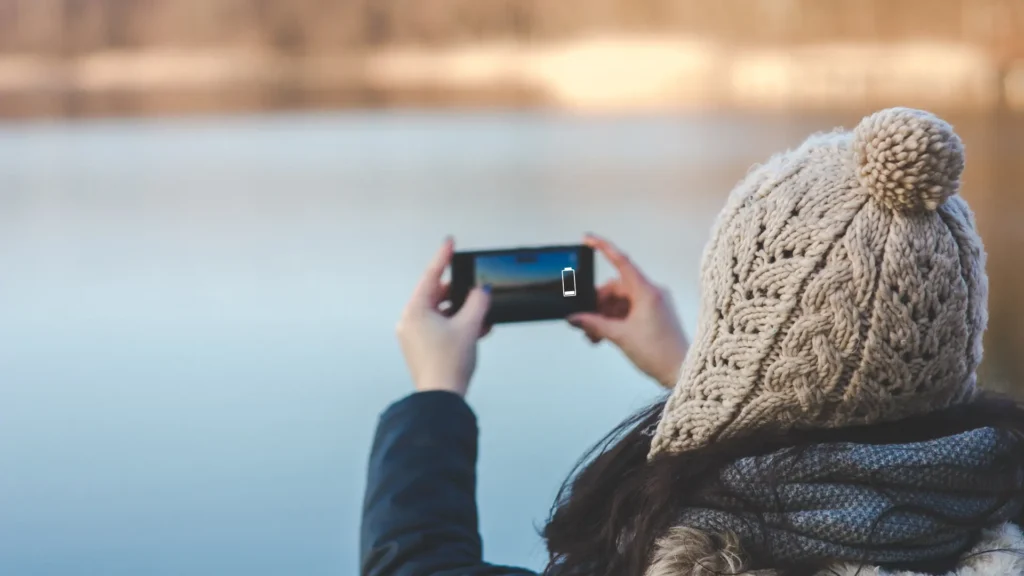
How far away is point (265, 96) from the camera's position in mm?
8516

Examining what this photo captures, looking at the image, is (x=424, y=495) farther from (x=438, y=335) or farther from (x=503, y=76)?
(x=503, y=76)

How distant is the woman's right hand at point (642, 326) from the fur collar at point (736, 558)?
0.31 m

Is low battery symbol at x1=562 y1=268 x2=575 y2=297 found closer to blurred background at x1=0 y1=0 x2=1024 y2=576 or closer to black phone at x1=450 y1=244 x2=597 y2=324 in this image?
black phone at x1=450 y1=244 x2=597 y2=324

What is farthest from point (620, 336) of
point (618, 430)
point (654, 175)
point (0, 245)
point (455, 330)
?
point (654, 175)

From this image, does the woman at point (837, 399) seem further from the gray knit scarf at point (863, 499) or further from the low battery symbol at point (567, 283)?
the low battery symbol at point (567, 283)

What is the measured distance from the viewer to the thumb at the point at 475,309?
2.61ft

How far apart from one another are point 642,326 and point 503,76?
297 inches

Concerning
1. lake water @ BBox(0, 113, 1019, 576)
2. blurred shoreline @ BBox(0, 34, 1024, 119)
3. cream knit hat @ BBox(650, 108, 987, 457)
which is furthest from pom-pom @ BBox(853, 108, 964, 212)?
blurred shoreline @ BBox(0, 34, 1024, 119)

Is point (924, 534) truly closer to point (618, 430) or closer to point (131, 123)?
point (618, 430)

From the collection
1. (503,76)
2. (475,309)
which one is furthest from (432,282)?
(503,76)

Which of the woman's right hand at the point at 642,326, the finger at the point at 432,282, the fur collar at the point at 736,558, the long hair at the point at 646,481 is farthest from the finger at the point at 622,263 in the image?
the fur collar at the point at 736,558

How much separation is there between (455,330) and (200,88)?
7956mm

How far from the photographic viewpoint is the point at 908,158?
1.54 feet

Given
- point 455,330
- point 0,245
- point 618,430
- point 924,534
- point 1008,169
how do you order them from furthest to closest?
point 1008,169, point 0,245, point 455,330, point 618,430, point 924,534
